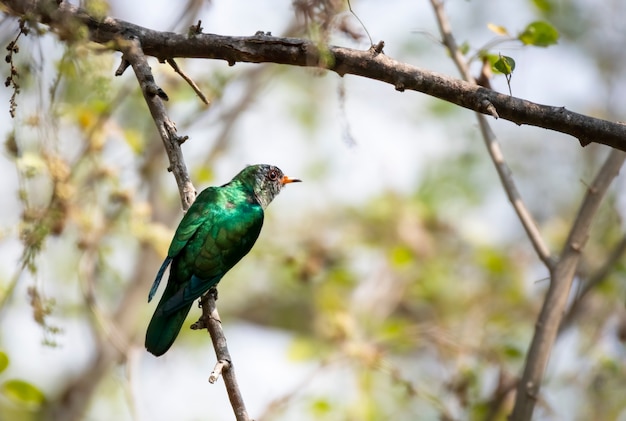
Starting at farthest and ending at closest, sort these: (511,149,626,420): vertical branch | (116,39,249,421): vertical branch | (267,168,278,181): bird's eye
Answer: (267,168,278,181): bird's eye, (511,149,626,420): vertical branch, (116,39,249,421): vertical branch

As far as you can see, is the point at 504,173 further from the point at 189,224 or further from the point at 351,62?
the point at 189,224

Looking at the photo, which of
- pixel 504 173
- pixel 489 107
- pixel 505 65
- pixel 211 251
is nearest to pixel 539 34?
pixel 504 173

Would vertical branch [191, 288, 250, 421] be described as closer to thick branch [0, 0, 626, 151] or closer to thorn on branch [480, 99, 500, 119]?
thick branch [0, 0, 626, 151]

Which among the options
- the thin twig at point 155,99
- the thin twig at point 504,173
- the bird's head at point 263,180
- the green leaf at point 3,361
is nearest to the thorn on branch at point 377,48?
the thin twig at point 155,99

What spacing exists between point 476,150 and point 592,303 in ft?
9.40

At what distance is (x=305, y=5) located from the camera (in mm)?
3064

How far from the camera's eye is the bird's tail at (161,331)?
4.30m

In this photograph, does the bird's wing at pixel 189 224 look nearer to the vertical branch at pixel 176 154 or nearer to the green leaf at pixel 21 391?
the vertical branch at pixel 176 154

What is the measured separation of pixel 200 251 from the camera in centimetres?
441

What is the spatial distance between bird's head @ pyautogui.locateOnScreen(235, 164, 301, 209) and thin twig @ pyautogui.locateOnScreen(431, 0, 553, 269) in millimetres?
1488

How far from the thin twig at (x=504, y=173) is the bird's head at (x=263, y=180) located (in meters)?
1.49

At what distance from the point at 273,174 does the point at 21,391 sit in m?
2.17

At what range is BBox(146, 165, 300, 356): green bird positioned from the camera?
429cm

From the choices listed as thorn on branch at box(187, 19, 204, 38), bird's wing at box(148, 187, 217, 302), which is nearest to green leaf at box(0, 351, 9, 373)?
bird's wing at box(148, 187, 217, 302)
